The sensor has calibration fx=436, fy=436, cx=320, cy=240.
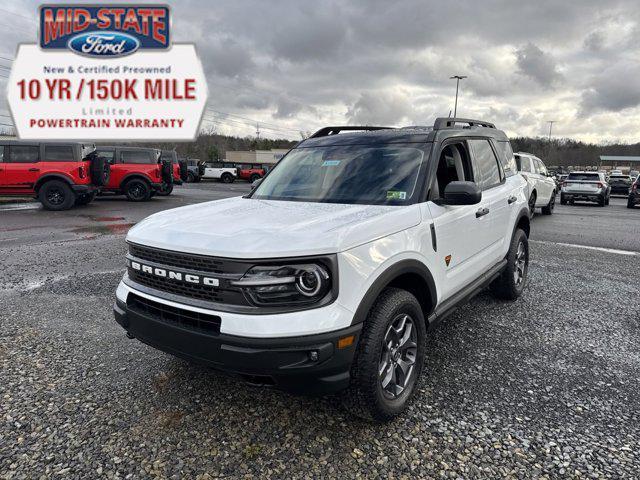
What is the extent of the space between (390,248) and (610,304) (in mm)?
3671

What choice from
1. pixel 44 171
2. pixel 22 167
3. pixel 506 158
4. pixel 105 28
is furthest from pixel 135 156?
pixel 506 158

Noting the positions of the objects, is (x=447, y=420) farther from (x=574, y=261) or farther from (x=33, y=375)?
(x=574, y=261)

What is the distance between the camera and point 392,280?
8.73ft

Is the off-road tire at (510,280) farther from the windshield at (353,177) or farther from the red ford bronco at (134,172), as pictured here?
the red ford bronco at (134,172)

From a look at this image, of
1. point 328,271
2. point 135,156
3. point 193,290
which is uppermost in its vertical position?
point 135,156

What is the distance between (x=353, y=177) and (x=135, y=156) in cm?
1477

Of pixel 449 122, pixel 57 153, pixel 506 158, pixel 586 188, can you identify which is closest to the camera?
pixel 449 122

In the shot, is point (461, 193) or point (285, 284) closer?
point (285, 284)

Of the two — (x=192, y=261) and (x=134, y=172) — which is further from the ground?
(x=134, y=172)

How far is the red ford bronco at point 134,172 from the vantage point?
15.6m

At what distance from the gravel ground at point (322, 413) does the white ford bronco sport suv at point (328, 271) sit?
1.08 feet

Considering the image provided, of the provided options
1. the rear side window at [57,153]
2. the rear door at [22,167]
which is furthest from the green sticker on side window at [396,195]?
the rear door at [22,167]

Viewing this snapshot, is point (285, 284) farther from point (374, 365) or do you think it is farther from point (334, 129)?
point (334, 129)

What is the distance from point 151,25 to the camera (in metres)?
15.6
